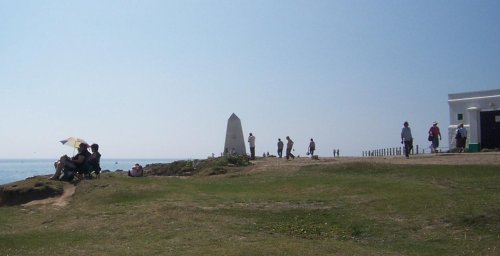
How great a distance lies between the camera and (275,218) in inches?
605

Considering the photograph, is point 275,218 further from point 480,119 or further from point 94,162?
point 480,119

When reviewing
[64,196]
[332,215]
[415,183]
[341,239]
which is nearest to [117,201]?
[64,196]

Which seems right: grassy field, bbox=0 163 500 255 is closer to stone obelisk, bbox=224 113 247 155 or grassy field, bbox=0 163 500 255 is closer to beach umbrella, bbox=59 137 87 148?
beach umbrella, bbox=59 137 87 148

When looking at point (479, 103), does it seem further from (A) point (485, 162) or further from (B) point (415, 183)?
(B) point (415, 183)

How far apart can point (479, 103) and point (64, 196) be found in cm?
2997

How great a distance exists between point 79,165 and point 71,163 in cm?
41

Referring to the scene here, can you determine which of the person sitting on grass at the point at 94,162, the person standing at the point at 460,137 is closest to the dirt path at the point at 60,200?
the person sitting on grass at the point at 94,162

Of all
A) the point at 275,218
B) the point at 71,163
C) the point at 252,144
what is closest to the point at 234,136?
the point at 252,144

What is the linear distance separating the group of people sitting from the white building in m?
25.2

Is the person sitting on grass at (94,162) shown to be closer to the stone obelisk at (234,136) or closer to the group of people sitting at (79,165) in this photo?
the group of people sitting at (79,165)

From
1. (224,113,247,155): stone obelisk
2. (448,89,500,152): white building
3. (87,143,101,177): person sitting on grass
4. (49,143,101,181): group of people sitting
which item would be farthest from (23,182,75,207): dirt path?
(448,89,500,152): white building

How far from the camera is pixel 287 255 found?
36.7 ft

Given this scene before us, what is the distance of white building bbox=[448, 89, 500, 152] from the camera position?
38375 millimetres

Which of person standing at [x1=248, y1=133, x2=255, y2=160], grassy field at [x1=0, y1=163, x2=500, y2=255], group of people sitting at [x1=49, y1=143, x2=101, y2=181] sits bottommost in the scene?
grassy field at [x1=0, y1=163, x2=500, y2=255]
